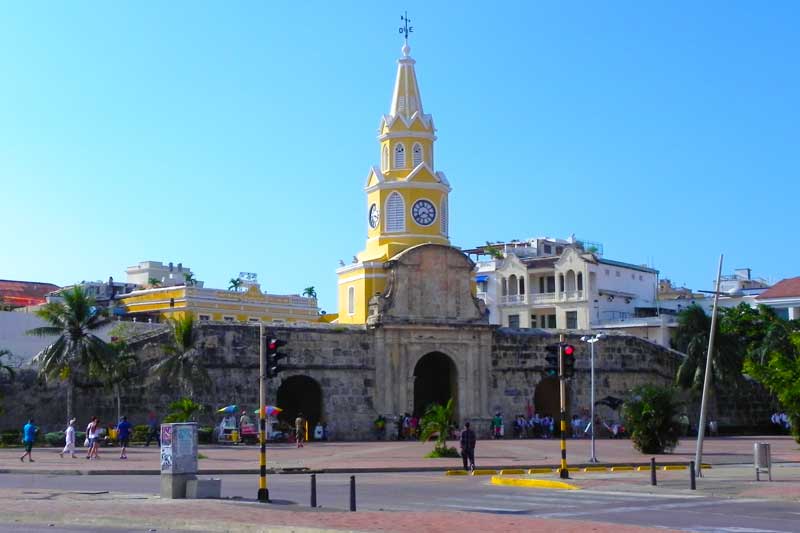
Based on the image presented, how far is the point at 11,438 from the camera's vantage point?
44156 millimetres

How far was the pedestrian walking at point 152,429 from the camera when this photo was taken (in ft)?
150

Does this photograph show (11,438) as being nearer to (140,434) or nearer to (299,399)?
(140,434)

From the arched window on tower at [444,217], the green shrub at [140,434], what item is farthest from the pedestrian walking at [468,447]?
the arched window on tower at [444,217]

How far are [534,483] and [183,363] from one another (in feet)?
75.4

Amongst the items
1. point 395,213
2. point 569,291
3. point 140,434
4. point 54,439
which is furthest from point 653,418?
point 569,291

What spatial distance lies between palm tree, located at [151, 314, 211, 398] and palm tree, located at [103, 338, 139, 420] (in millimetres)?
977

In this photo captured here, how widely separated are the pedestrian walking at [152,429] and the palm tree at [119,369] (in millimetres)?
1259

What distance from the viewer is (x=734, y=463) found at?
37.1 m

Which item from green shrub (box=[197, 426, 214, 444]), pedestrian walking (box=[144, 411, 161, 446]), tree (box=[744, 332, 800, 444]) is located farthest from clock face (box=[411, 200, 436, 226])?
tree (box=[744, 332, 800, 444])

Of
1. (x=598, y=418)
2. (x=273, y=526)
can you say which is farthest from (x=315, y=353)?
(x=273, y=526)

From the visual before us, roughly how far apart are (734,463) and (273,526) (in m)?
23.9

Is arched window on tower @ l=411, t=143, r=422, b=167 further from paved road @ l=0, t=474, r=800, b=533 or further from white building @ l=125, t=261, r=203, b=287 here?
white building @ l=125, t=261, r=203, b=287

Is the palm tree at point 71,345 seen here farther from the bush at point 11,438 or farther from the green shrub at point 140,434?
the green shrub at point 140,434

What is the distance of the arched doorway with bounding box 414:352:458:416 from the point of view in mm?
56344
